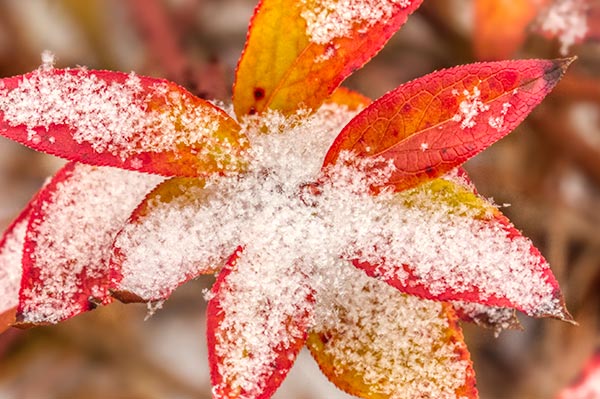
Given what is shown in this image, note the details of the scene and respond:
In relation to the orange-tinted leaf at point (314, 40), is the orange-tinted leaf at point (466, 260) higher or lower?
lower

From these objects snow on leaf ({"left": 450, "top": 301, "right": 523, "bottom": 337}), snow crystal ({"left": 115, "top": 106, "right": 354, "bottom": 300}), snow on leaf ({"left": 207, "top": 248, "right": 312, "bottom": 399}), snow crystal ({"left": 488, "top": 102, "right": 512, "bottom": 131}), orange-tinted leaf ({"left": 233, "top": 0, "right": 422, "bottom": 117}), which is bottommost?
snow on leaf ({"left": 207, "top": 248, "right": 312, "bottom": 399})

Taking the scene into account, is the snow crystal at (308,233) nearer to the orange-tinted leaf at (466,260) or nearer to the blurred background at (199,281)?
the orange-tinted leaf at (466,260)

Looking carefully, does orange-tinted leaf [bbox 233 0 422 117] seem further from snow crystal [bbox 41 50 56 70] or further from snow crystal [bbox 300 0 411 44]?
snow crystal [bbox 41 50 56 70]

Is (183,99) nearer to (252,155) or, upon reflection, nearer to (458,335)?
(252,155)

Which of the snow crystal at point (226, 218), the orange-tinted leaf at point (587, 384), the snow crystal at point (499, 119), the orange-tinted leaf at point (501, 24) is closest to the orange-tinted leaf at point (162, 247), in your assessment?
the snow crystal at point (226, 218)

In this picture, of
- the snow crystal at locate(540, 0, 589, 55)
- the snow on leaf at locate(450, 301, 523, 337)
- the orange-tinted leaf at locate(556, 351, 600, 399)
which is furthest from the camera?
the orange-tinted leaf at locate(556, 351, 600, 399)

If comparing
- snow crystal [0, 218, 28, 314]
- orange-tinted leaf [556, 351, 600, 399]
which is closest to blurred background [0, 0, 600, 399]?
orange-tinted leaf [556, 351, 600, 399]

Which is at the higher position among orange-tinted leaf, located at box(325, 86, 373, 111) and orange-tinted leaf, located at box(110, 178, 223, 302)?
orange-tinted leaf, located at box(325, 86, 373, 111)

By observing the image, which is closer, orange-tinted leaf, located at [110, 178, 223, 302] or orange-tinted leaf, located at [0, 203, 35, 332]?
orange-tinted leaf, located at [110, 178, 223, 302]
